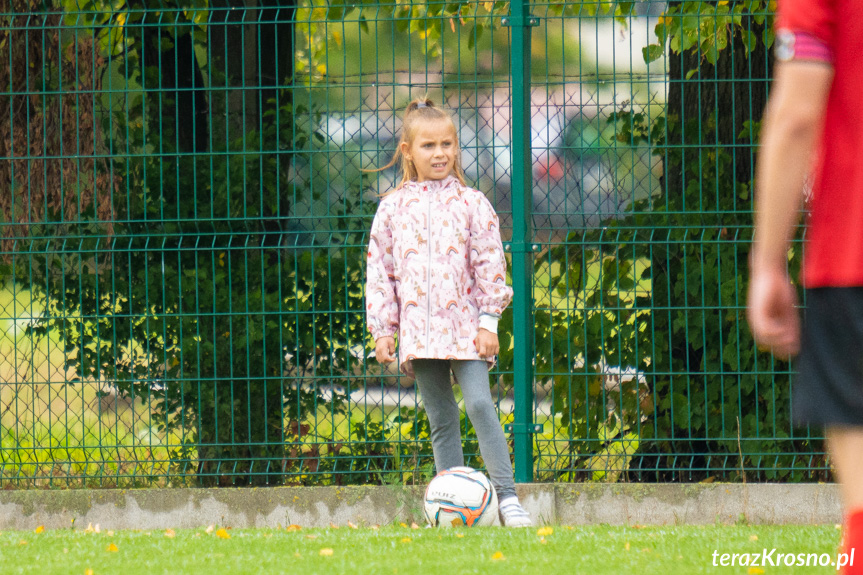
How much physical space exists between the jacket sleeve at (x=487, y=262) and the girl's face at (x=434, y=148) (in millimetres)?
191

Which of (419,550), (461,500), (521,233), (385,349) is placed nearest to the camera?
(419,550)

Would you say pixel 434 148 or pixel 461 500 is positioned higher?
pixel 434 148

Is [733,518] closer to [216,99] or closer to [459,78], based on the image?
[459,78]

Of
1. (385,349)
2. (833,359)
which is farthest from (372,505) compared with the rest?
(833,359)

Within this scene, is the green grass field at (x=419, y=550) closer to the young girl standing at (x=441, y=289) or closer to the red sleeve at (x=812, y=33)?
the young girl standing at (x=441, y=289)

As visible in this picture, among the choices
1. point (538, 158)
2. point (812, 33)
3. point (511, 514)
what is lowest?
point (511, 514)

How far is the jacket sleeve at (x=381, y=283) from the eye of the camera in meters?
4.13

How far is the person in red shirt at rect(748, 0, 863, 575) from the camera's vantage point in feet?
4.75

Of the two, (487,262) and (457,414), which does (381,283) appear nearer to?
(487,262)

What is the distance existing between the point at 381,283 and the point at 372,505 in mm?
1188

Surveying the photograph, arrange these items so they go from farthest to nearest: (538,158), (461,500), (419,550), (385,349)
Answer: (538,158) → (385,349) → (461,500) → (419,550)

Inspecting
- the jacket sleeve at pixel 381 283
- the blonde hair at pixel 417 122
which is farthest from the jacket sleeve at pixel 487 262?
the jacket sleeve at pixel 381 283

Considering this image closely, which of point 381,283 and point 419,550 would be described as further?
point 381,283

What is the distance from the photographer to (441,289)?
4074 mm
